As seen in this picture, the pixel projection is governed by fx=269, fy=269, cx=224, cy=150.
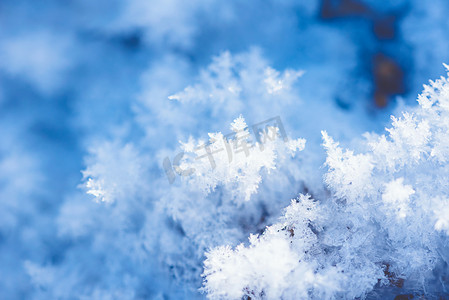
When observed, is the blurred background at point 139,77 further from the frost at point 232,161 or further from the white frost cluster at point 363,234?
the white frost cluster at point 363,234

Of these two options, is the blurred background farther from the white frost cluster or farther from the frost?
the white frost cluster

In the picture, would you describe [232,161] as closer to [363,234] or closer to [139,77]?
[363,234]

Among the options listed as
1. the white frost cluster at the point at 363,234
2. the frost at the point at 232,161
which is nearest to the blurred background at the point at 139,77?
the frost at the point at 232,161

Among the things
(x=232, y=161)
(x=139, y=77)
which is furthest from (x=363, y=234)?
(x=139, y=77)

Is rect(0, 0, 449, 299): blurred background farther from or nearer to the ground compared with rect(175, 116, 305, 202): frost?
farther from the ground

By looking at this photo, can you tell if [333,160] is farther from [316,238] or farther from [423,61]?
[423,61]

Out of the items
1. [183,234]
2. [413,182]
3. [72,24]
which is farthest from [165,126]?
[413,182]

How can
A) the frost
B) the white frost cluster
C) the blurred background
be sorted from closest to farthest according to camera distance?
1. the white frost cluster
2. the frost
3. the blurred background

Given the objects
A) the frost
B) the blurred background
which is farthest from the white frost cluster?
the blurred background

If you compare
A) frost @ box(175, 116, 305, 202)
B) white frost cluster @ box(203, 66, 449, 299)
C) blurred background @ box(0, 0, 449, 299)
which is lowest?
white frost cluster @ box(203, 66, 449, 299)
